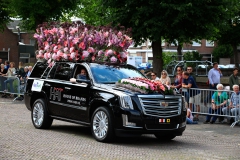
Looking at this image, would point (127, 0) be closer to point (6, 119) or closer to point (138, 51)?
point (6, 119)

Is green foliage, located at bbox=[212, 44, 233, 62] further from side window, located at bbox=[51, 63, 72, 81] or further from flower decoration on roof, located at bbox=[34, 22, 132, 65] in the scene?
side window, located at bbox=[51, 63, 72, 81]

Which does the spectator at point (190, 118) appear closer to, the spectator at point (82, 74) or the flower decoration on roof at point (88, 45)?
the flower decoration on roof at point (88, 45)

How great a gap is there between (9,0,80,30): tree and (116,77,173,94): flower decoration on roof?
69.3ft

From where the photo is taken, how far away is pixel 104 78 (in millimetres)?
13414

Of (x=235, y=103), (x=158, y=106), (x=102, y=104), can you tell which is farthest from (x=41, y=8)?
(x=158, y=106)

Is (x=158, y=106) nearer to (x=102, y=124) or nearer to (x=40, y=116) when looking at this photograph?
(x=102, y=124)

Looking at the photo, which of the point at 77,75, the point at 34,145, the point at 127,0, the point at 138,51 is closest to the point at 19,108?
the point at 127,0

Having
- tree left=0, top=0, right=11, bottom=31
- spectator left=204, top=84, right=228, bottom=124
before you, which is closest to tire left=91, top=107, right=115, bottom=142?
spectator left=204, top=84, right=228, bottom=124

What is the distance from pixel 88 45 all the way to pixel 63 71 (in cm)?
106

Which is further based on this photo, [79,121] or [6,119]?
[6,119]

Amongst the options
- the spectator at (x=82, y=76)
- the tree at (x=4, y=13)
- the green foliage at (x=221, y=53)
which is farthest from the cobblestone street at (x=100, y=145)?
the green foliage at (x=221, y=53)

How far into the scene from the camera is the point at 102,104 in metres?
12.7

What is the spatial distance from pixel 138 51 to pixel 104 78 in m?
68.1

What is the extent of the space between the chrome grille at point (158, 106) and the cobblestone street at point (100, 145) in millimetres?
701
